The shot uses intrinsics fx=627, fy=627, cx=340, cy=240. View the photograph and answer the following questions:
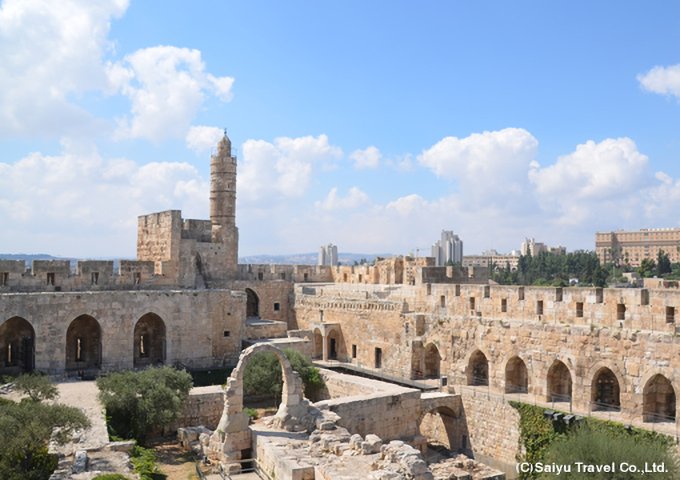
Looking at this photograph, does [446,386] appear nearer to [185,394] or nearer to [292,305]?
[185,394]

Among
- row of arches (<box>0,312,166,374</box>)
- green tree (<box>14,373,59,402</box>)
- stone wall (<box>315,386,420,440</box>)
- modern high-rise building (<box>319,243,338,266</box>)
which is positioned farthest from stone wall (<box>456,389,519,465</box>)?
modern high-rise building (<box>319,243,338,266</box>)

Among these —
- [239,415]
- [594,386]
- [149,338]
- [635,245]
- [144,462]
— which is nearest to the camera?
[144,462]

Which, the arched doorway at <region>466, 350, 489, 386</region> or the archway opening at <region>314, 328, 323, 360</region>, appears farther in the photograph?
the archway opening at <region>314, 328, 323, 360</region>

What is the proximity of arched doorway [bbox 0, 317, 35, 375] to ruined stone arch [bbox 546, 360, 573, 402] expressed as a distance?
57.9ft

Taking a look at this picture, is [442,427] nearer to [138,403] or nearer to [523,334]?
[523,334]

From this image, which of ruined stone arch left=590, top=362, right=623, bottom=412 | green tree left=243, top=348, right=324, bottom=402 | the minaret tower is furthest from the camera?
the minaret tower

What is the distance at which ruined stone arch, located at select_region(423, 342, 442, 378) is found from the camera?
78.9ft

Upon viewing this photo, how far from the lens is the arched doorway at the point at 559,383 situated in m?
19.3

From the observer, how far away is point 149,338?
25.1 metres

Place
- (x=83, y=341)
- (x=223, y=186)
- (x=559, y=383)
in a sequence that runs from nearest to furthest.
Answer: (x=559, y=383)
(x=83, y=341)
(x=223, y=186)

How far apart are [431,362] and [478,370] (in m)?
2.40

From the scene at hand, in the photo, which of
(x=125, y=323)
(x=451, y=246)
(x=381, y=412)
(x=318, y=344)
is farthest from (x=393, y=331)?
(x=451, y=246)

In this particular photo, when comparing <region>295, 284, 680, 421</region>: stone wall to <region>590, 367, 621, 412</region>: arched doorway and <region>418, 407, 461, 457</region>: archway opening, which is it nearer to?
<region>590, 367, 621, 412</region>: arched doorway

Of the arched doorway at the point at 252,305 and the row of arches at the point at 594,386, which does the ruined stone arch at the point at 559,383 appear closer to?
the row of arches at the point at 594,386
